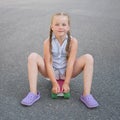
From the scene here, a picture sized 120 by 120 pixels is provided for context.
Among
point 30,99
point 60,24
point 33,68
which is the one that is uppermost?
point 60,24

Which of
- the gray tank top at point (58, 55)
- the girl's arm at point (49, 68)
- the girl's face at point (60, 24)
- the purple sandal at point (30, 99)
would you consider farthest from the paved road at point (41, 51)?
the girl's face at point (60, 24)

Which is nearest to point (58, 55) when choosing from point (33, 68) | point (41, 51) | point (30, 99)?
point (33, 68)

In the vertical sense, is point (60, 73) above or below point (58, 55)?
below

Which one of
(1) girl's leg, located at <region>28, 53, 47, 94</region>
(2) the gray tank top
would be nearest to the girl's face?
(2) the gray tank top

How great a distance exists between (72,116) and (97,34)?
118 inches

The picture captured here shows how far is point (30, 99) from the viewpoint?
2850 mm

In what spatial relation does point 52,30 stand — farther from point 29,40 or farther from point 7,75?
point 29,40

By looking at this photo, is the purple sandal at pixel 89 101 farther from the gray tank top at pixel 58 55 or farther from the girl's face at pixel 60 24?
the girl's face at pixel 60 24

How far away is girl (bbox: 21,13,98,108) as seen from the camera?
287 centimetres

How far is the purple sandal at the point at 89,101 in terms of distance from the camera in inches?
110

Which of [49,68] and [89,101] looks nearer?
[89,101]

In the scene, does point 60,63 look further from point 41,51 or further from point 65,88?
point 41,51

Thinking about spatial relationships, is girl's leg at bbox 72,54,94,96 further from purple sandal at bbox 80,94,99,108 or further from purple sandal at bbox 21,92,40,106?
purple sandal at bbox 21,92,40,106

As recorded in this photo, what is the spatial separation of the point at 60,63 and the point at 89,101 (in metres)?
0.45
